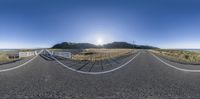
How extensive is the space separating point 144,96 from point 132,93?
0.44 m

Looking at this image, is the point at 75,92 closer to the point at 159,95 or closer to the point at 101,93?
the point at 101,93

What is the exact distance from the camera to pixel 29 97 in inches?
195

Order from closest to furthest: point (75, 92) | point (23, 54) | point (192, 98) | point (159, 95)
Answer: point (192, 98)
point (159, 95)
point (75, 92)
point (23, 54)

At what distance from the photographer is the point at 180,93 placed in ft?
17.7

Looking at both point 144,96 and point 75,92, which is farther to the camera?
point 75,92

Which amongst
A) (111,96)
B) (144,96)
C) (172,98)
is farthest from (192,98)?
(111,96)

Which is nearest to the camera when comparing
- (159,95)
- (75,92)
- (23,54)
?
(159,95)

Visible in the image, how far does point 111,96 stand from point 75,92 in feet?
3.65

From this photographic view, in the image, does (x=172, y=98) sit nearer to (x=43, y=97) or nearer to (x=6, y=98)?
(x=43, y=97)

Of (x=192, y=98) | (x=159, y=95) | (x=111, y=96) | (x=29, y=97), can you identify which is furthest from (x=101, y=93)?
(x=192, y=98)

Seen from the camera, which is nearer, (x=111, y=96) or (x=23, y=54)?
(x=111, y=96)

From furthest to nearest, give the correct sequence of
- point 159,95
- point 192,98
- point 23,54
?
point 23,54, point 159,95, point 192,98

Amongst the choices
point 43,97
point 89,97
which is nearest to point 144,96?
point 89,97

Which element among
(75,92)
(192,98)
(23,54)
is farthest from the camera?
(23,54)
